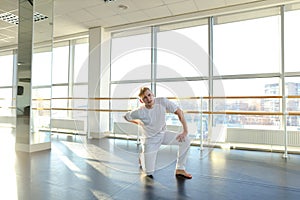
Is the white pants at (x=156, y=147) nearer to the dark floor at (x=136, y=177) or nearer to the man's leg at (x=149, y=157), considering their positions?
the man's leg at (x=149, y=157)

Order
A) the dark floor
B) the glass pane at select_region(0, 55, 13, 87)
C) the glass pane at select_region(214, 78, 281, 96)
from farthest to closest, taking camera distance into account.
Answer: the glass pane at select_region(0, 55, 13, 87)
the glass pane at select_region(214, 78, 281, 96)
the dark floor

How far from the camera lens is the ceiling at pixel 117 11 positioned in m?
3.66

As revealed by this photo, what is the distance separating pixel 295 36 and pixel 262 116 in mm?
1457

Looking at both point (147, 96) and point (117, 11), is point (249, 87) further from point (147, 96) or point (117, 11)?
point (117, 11)

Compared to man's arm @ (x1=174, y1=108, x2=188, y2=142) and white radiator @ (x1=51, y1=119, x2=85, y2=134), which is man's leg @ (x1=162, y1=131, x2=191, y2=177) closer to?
man's arm @ (x1=174, y1=108, x2=188, y2=142)

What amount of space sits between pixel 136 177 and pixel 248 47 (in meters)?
3.20

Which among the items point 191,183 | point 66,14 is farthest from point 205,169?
point 66,14

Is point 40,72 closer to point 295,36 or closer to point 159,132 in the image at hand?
point 159,132

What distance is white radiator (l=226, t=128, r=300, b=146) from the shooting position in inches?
125

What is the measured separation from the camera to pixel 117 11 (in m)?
4.03

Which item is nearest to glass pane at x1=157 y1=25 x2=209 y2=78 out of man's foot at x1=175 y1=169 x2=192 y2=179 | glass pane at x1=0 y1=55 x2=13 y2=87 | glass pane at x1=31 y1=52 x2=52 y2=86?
man's foot at x1=175 y1=169 x2=192 y2=179

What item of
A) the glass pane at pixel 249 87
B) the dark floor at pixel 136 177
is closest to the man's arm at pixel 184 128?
the dark floor at pixel 136 177

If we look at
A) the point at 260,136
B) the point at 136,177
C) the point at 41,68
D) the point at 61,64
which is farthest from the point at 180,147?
the point at 61,64

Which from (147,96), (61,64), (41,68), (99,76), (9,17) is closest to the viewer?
(147,96)
